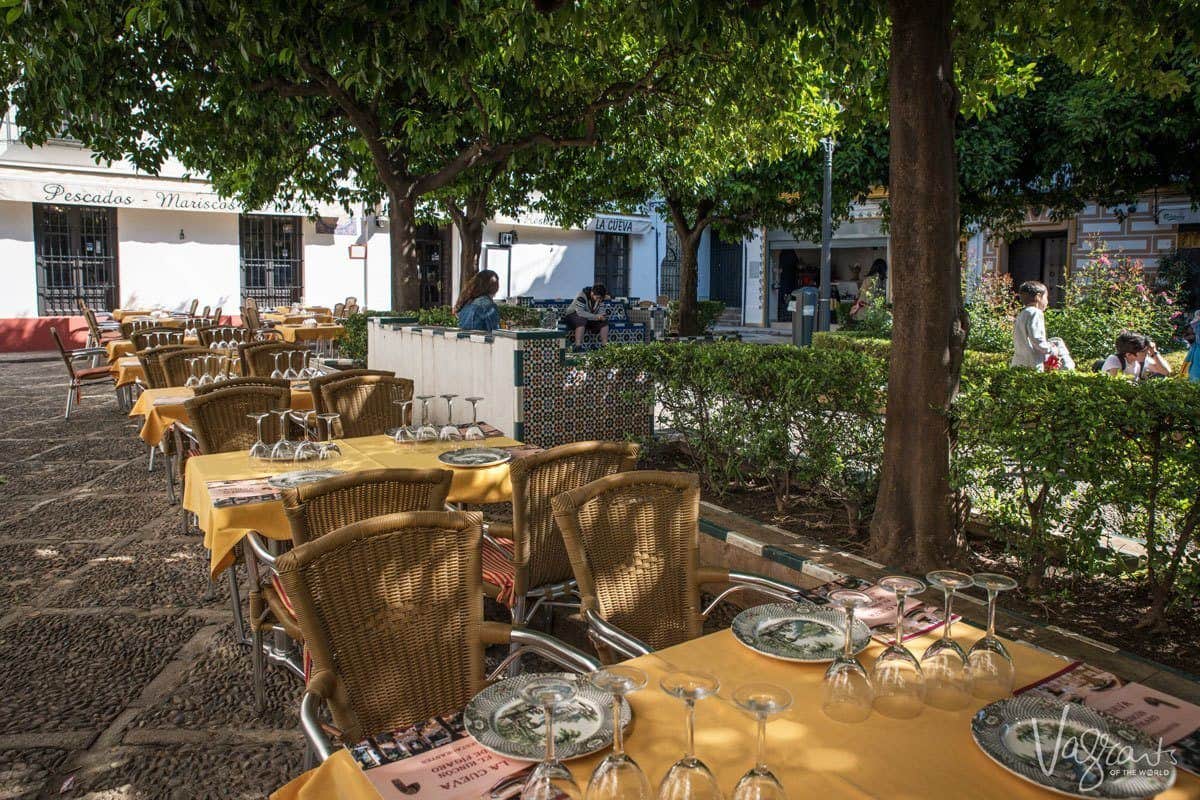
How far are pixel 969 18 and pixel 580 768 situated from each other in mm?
5222

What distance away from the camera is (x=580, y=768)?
66.7 inches

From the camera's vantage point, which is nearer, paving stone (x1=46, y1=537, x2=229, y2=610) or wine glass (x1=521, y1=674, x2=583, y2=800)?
wine glass (x1=521, y1=674, x2=583, y2=800)

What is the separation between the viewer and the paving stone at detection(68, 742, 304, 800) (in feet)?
9.79

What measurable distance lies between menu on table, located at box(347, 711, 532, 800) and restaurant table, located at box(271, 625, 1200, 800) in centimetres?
5

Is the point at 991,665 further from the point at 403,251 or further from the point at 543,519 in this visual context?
the point at 403,251

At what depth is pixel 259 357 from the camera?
8289 mm

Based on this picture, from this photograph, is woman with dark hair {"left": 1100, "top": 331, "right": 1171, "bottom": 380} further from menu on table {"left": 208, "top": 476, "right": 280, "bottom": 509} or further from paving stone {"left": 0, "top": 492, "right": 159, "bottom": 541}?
paving stone {"left": 0, "top": 492, "right": 159, "bottom": 541}

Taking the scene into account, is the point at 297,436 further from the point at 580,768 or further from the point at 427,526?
the point at 580,768

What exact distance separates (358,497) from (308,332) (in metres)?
11.4

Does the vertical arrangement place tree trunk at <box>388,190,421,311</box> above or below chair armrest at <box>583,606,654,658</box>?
above

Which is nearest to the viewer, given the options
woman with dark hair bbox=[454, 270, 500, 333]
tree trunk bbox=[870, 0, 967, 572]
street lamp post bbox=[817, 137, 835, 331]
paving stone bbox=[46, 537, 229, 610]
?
tree trunk bbox=[870, 0, 967, 572]

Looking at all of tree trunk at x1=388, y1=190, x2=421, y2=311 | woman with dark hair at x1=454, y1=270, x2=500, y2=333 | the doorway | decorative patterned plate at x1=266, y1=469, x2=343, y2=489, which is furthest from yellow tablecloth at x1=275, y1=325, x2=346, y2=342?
the doorway

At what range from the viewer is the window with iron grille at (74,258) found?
19.0 m

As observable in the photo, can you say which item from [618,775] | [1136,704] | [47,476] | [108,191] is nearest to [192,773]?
[618,775]
